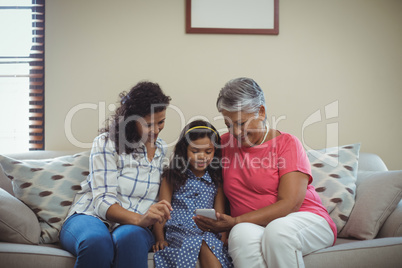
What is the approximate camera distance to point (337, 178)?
2078 millimetres

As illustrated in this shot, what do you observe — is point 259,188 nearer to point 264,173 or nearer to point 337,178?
point 264,173

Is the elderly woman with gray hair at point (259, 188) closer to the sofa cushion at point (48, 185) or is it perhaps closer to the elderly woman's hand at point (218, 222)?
the elderly woman's hand at point (218, 222)

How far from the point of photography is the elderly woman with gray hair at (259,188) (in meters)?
1.59

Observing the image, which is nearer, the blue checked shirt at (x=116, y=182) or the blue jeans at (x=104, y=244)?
the blue jeans at (x=104, y=244)

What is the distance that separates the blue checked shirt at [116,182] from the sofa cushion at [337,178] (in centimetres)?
89

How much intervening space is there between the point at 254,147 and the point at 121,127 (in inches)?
26.4

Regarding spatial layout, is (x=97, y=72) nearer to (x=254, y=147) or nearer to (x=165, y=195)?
(x=165, y=195)

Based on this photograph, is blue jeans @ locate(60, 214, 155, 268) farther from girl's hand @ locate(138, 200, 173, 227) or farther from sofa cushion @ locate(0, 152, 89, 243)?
sofa cushion @ locate(0, 152, 89, 243)

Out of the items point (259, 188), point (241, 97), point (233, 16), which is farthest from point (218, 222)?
point (233, 16)

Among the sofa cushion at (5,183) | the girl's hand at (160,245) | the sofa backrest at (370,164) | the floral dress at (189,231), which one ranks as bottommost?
the girl's hand at (160,245)

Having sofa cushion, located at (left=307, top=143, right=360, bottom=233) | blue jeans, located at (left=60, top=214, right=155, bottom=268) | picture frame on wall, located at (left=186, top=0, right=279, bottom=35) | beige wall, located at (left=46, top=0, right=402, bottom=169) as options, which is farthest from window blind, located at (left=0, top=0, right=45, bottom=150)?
sofa cushion, located at (left=307, top=143, right=360, bottom=233)

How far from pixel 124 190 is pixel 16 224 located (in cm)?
50

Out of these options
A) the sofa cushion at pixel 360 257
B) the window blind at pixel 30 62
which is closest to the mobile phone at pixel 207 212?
the sofa cushion at pixel 360 257

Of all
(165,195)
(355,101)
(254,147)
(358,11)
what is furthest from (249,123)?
(358,11)
